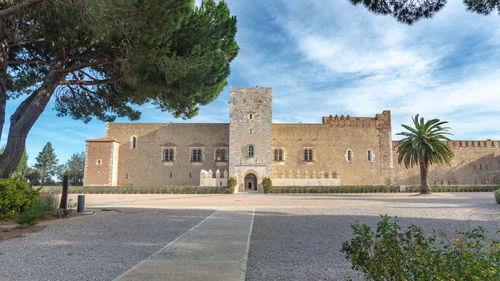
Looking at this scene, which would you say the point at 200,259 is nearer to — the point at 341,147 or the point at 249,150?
the point at 249,150

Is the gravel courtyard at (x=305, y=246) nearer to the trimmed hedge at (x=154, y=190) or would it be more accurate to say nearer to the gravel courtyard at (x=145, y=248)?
the gravel courtyard at (x=145, y=248)

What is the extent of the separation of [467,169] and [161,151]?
33656 mm

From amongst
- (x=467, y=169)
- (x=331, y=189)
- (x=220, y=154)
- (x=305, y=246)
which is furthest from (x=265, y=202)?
(x=467, y=169)

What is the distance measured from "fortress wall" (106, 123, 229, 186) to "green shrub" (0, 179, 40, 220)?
68.7ft

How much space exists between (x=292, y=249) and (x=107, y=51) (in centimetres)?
803

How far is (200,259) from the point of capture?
3.85 meters

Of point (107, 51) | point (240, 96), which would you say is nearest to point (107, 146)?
point (240, 96)

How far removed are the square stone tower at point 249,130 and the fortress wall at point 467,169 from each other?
15610 millimetres

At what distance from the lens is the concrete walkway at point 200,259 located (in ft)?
10.4

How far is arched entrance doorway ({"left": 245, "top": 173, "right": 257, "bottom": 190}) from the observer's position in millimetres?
27756

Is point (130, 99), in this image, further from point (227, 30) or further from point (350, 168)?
point (350, 168)

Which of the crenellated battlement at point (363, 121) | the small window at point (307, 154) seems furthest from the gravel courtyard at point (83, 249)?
the crenellated battlement at point (363, 121)

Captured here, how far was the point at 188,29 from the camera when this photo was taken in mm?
8828

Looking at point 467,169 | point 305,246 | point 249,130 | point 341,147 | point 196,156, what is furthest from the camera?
point 467,169
